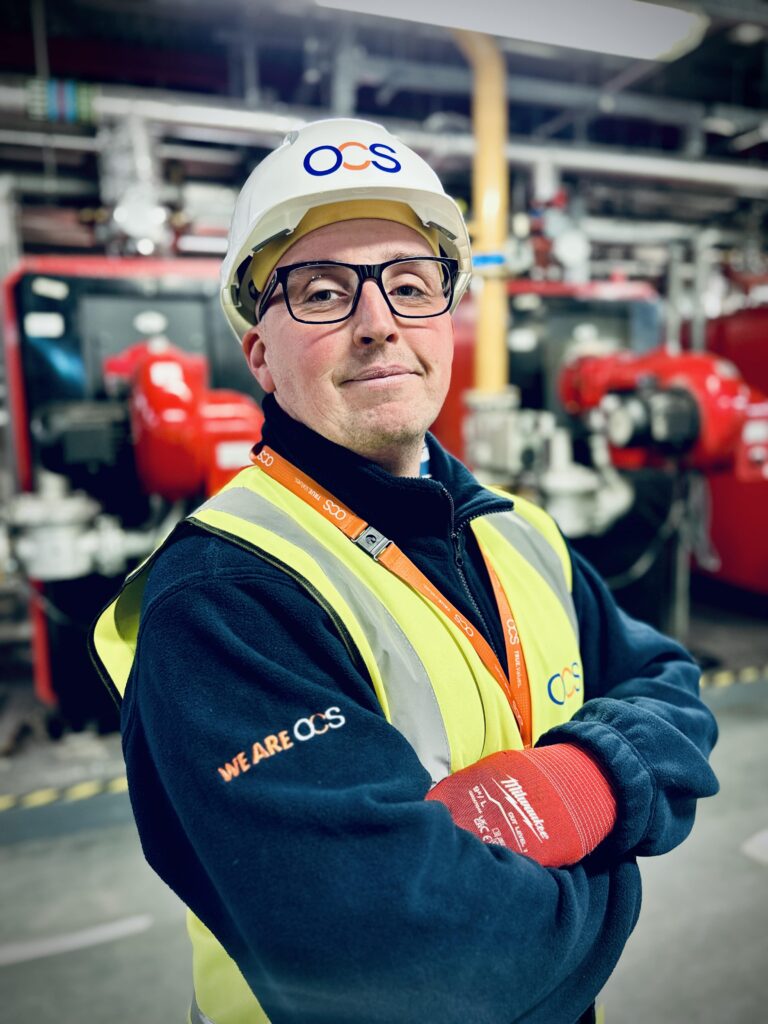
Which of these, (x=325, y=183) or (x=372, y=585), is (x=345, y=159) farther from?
(x=372, y=585)

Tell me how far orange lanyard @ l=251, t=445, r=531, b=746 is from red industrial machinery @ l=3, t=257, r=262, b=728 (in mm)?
1955

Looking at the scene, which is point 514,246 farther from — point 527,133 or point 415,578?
point 415,578

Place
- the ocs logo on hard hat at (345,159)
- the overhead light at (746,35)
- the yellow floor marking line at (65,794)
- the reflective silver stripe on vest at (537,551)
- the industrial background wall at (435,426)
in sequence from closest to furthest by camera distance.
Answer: the ocs logo on hard hat at (345,159) < the reflective silver stripe on vest at (537,551) < the industrial background wall at (435,426) < the yellow floor marking line at (65,794) < the overhead light at (746,35)

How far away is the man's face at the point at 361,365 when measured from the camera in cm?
108

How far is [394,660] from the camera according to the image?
0.95 metres

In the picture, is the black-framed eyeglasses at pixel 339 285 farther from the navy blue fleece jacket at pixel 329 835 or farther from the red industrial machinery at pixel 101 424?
the red industrial machinery at pixel 101 424

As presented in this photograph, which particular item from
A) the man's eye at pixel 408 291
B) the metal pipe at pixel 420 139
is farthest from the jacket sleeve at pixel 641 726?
the metal pipe at pixel 420 139

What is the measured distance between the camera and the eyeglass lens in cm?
110

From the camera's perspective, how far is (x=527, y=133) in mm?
7207

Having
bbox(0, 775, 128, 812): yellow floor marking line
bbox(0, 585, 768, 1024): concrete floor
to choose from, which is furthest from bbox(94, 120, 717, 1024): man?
bbox(0, 775, 128, 812): yellow floor marking line

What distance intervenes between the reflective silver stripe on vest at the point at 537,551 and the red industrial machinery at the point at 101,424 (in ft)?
6.04

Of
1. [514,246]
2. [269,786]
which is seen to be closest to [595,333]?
[514,246]

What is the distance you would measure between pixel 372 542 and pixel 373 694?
0.23 meters

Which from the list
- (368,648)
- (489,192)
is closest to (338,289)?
(368,648)
